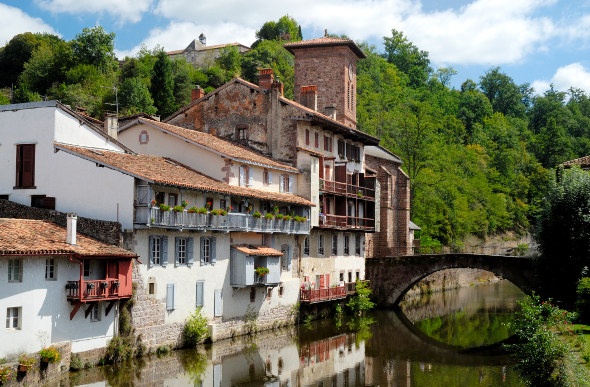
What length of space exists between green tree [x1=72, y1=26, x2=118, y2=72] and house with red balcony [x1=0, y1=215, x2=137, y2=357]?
70236 millimetres

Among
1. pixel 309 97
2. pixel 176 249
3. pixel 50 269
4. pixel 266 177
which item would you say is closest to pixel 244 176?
pixel 266 177

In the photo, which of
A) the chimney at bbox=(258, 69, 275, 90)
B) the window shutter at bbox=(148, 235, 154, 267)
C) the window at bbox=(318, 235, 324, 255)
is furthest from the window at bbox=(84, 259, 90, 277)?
the chimney at bbox=(258, 69, 275, 90)

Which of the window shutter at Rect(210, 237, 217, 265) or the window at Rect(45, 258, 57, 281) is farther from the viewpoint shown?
the window shutter at Rect(210, 237, 217, 265)

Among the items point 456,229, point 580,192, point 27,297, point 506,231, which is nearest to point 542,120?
point 506,231

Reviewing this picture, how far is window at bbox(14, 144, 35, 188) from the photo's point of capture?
121 feet

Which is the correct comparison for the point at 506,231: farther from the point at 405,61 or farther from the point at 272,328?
the point at 272,328

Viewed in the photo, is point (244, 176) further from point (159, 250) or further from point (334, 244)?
point (334, 244)

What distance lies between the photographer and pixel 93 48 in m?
100

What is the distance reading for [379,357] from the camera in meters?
39.8

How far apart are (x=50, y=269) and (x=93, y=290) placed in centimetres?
191

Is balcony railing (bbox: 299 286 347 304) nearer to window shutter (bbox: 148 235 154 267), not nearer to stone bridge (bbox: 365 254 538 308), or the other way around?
stone bridge (bbox: 365 254 538 308)

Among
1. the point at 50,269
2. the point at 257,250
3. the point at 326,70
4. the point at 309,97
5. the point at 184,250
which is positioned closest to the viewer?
the point at 50,269

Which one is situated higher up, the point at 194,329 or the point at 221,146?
the point at 221,146

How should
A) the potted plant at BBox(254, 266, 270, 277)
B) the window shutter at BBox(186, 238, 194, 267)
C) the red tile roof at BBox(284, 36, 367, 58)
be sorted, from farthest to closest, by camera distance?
1. the red tile roof at BBox(284, 36, 367, 58)
2. the potted plant at BBox(254, 266, 270, 277)
3. the window shutter at BBox(186, 238, 194, 267)
